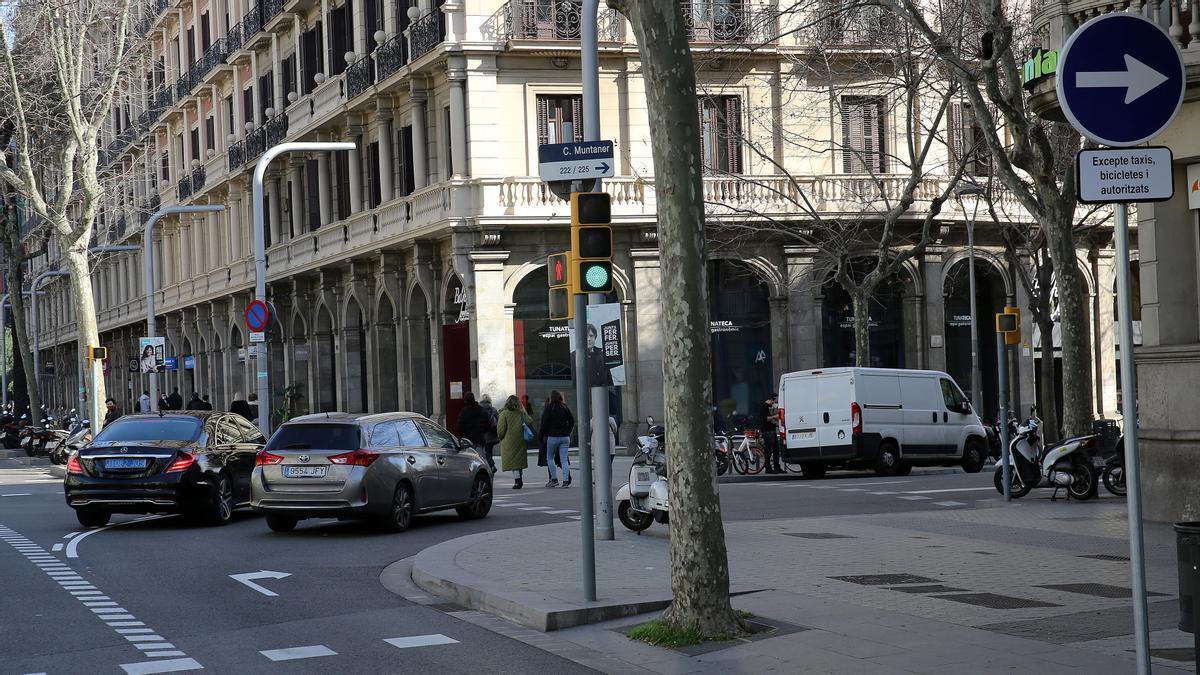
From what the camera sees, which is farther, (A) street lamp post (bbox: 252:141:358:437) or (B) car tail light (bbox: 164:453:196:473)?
(A) street lamp post (bbox: 252:141:358:437)

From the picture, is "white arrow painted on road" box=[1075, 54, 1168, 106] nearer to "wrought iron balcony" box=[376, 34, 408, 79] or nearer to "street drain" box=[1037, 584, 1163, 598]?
"street drain" box=[1037, 584, 1163, 598]

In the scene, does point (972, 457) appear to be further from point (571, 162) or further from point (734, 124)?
point (571, 162)

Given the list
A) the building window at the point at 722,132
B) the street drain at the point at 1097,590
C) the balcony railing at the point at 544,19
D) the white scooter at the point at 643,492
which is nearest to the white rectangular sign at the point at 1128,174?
the street drain at the point at 1097,590

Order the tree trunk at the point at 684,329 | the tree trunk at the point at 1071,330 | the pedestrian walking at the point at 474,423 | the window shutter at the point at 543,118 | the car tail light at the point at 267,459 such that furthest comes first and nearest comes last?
the window shutter at the point at 543,118 → the pedestrian walking at the point at 474,423 → the tree trunk at the point at 1071,330 → the car tail light at the point at 267,459 → the tree trunk at the point at 684,329

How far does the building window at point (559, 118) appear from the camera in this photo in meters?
36.9

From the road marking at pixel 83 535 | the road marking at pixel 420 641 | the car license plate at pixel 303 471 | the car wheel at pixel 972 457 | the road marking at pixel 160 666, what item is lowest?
the car wheel at pixel 972 457

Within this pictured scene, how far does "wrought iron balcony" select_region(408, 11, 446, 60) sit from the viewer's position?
36772mm

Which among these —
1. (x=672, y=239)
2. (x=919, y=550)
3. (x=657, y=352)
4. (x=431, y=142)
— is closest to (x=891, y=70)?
(x=657, y=352)

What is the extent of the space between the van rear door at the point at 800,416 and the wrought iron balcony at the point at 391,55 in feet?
50.7

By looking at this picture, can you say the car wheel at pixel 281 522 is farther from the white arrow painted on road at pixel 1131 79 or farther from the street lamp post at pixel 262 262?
the white arrow painted on road at pixel 1131 79

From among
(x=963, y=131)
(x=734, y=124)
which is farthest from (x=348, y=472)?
(x=963, y=131)

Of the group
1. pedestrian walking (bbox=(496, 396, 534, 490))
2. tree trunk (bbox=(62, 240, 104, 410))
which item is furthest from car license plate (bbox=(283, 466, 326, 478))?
tree trunk (bbox=(62, 240, 104, 410))

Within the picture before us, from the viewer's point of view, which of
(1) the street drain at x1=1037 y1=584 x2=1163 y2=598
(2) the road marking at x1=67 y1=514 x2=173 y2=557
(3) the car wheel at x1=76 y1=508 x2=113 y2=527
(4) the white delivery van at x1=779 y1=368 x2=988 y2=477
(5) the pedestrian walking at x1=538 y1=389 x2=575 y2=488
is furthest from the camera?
(4) the white delivery van at x1=779 y1=368 x2=988 y2=477

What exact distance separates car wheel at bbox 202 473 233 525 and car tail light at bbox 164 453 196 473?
49cm
